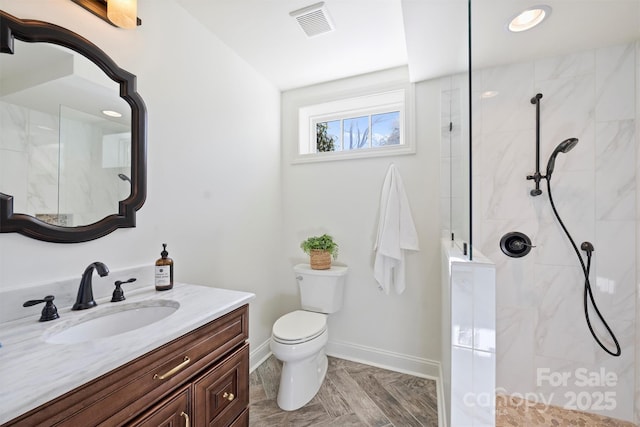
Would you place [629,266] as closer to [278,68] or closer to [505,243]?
A: [505,243]

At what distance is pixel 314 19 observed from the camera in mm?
1573

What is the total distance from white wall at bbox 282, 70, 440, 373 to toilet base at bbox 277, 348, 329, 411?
55cm

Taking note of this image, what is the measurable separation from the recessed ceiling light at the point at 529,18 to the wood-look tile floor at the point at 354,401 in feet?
7.22

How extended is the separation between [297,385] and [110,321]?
114 cm

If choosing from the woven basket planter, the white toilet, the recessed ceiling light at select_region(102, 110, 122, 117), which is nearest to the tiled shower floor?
the white toilet

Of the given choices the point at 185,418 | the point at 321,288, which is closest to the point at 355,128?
the point at 321,288

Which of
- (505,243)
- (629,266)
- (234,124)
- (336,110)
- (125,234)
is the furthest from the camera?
(336,110)

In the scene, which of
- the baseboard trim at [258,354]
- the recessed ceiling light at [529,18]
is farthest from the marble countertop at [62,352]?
the recessed ceiling light at [529,18]

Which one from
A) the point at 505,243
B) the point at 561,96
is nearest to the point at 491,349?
the point at 505,243

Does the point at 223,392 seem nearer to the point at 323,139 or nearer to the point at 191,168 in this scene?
the point at 191,168

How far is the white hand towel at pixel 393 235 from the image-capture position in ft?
6.38

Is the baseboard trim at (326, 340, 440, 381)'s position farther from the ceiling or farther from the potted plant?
the ceiling

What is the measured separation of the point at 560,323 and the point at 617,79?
4.81 feet

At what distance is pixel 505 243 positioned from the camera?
5.69 feet
